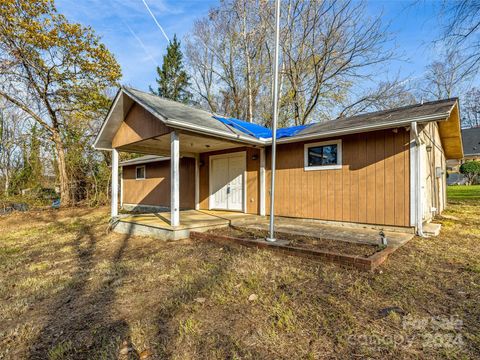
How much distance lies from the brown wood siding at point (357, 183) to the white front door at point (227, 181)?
158 cm

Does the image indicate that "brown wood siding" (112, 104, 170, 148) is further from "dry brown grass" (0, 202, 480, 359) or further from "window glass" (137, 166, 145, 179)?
"window glass" (137, 166, 145, 179)

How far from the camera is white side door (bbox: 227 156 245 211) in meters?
8.59

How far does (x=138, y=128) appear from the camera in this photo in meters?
6.89

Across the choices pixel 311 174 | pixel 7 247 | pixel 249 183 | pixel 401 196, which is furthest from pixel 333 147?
pixel 7 247

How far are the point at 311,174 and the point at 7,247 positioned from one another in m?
7.39

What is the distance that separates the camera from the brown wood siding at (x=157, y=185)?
34.1ft

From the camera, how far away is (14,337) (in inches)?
87.7

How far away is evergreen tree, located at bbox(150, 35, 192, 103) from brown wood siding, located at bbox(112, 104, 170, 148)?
17.2m

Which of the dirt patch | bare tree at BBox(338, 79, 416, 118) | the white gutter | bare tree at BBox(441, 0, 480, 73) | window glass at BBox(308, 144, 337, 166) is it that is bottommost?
the dirt patch

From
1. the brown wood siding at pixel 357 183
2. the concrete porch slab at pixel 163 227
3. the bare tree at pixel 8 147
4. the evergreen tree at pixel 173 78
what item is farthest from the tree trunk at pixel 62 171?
the evergreen tree at pixel 173 78

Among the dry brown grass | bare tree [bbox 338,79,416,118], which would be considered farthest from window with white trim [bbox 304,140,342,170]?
bare tree [bbox 338,79,416,118]

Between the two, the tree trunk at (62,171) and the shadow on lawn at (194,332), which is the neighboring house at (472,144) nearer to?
the shadow on lawn at (194,332)

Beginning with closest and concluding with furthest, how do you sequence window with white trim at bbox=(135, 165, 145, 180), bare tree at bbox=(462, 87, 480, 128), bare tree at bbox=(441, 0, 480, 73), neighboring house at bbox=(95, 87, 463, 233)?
neighboring house at bbox=(95, 87, 463, 233)
bare tree at bbox=(441, 0, 480, 73)
window with white trim at bbox=(135, 165, 145, 180)
bare tree at bbox=(462, 87, 480, 128)

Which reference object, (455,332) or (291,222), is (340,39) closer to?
(291,222)
